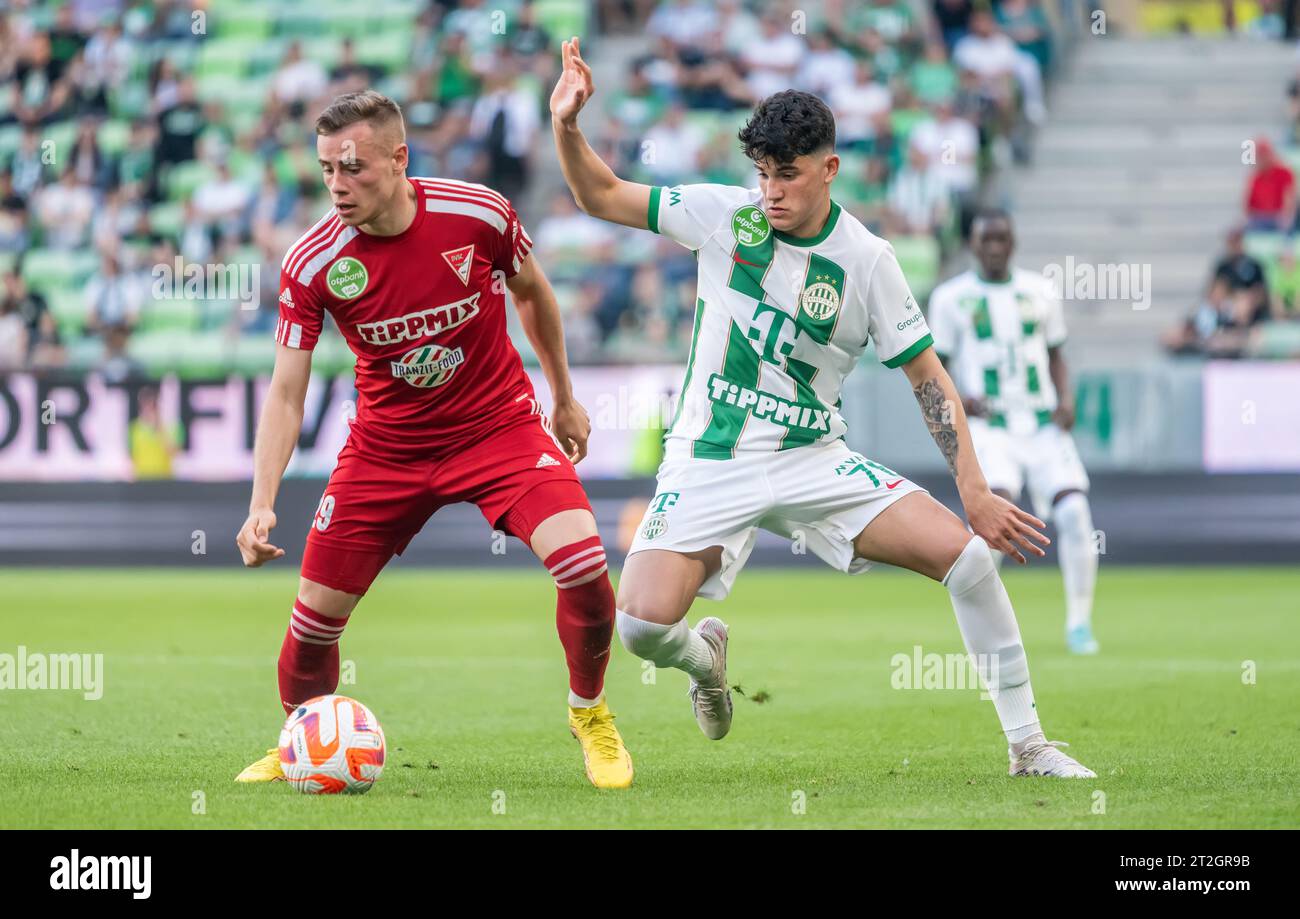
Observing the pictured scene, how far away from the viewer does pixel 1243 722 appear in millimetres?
8328

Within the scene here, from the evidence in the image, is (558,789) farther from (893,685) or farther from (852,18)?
(852,18)

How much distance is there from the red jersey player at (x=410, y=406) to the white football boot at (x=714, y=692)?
507 millimetres

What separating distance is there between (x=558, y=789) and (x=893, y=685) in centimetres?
354

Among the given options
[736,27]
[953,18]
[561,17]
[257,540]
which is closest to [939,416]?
[257,540]

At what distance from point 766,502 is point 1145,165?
54.8 feet

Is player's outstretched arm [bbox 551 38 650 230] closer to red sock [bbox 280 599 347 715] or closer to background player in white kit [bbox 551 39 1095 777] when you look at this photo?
background player in white kit [bbox 551 39 1095 777]

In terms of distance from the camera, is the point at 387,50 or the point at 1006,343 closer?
the point at 1006,343

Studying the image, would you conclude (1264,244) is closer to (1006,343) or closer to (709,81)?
(709,81)

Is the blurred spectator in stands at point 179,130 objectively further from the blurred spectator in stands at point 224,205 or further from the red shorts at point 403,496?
the red shorts at point 403,496

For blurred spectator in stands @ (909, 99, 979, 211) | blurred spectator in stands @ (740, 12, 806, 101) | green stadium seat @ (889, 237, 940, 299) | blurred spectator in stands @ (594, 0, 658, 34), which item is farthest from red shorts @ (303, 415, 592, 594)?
blurred spectator in stands @ (594, 0, 658, 34)

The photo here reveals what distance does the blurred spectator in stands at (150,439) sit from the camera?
17266mm

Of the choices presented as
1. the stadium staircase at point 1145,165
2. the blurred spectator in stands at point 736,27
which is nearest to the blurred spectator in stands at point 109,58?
the blurred spectator in stands at point 736,27

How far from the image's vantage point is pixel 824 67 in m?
21.2

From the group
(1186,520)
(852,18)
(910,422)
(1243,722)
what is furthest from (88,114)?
(1243,722)
